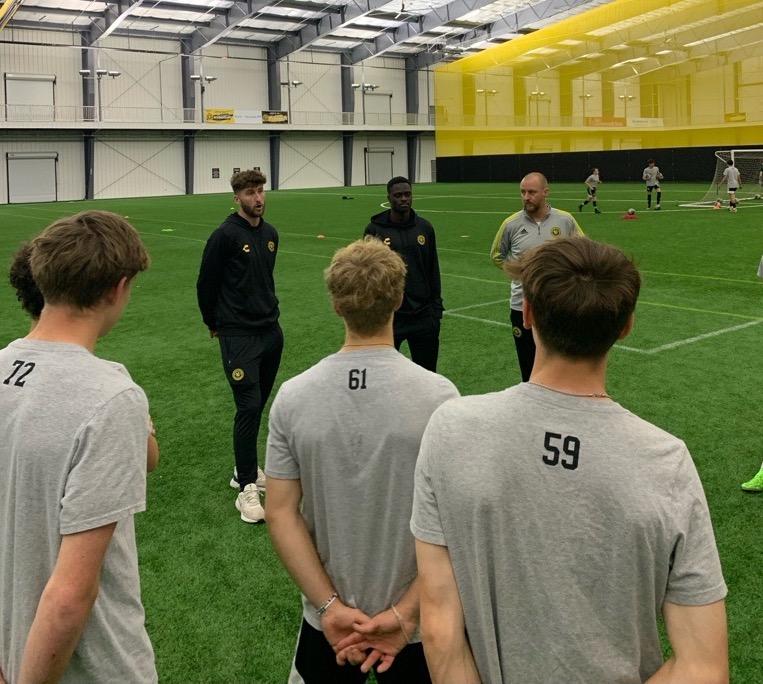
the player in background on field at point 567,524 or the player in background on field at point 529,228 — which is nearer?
A: the player in background on field at point 567,524

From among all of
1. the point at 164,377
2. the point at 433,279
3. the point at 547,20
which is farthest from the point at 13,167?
the point at 433,279

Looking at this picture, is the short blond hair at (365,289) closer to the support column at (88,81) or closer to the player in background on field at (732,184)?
the player in background on field at (732,184)

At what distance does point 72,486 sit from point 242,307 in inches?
146

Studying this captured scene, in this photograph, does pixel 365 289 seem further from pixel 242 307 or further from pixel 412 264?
pixel 412 264

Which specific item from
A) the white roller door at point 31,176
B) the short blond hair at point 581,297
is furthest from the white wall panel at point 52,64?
the short blond hair at point 581,297

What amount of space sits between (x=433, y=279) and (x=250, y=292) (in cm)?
174

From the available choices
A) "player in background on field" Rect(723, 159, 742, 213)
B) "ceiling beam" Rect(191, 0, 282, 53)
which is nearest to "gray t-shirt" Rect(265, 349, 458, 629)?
"player in background on field" Rect(723, 159, 742, 213)

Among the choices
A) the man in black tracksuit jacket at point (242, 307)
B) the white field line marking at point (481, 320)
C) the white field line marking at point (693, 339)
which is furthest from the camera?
the white field line marking at point (481, 320)

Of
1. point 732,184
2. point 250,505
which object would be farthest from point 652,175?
point 250,505

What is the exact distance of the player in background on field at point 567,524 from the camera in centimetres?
172

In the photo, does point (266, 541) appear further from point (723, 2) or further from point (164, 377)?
point (723, 2)

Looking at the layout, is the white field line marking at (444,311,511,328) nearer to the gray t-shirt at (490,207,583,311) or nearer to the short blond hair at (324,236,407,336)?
the gray t-shirt at (490,207,583,311)

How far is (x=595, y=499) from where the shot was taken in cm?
173

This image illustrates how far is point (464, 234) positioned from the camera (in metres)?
21.9
